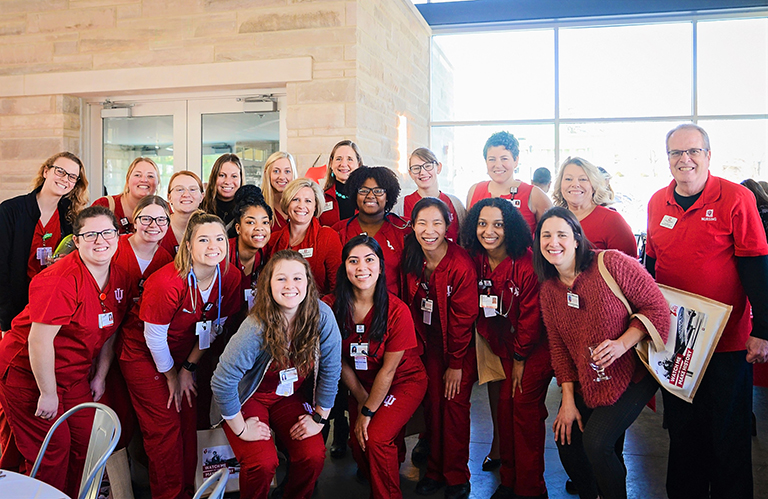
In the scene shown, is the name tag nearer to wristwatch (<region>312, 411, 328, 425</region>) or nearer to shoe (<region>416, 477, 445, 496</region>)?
shoe (<region>416, 477, 445, 496</region>)

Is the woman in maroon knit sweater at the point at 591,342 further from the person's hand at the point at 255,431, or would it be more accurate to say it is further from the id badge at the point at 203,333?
the id badge at the point at 203,333

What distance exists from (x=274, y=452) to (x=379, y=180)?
1.65 meters

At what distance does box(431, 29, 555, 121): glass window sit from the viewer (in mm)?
7812

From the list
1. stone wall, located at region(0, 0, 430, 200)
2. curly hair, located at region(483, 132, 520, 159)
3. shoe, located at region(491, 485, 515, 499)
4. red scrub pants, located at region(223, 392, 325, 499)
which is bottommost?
shoe, located at region(491, 485, 515, 499)

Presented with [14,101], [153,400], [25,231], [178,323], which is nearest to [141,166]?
[25,231]

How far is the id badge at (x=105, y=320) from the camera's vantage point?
2.56 m

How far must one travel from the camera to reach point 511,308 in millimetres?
2900

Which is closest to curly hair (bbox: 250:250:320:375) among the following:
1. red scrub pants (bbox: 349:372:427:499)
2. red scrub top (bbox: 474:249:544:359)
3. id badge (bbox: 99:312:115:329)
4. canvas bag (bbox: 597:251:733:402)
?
red scrub pants (bbox: 349:372:427:499)

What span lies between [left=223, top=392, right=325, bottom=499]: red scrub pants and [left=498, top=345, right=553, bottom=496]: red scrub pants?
1021mm

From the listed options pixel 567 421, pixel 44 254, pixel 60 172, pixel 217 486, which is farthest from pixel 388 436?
pixel 60 172

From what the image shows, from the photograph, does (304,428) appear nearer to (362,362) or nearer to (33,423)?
(362,362)

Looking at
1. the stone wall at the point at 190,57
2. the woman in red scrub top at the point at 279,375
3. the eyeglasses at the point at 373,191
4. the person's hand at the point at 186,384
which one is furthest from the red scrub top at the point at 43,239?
the stone wall at the point at 190,57

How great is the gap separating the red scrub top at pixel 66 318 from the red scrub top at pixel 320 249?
968mm

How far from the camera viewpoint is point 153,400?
2.65 meters
